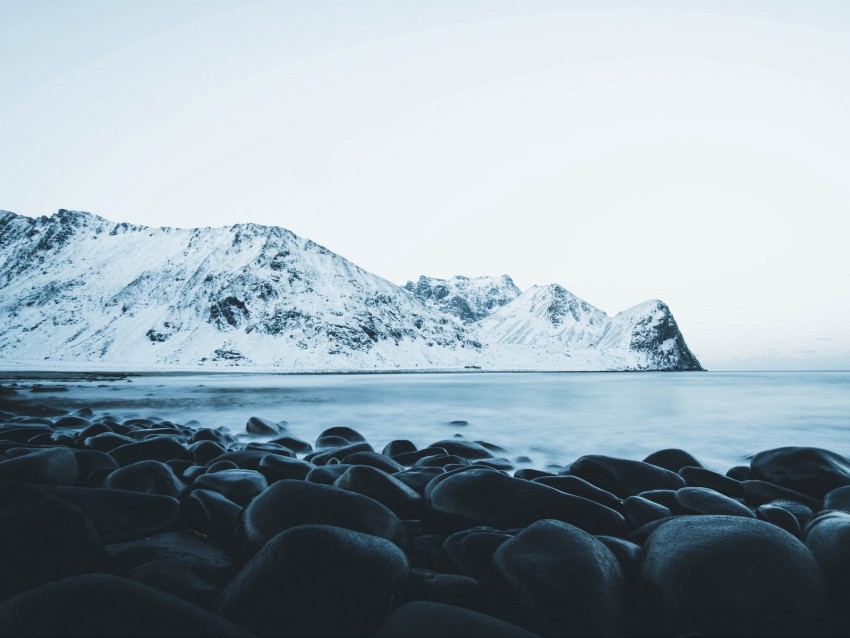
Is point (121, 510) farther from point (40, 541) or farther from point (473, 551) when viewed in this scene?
point (473, 551)

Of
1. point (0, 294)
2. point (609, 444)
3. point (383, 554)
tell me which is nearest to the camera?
point (383, 554)

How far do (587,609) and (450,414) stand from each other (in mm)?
13779

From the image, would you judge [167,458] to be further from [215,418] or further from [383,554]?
[215,418]

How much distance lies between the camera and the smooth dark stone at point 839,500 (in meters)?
3.74

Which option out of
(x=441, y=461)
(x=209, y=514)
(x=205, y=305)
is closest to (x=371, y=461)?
(x=441, y=461)

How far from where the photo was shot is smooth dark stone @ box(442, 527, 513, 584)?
8.39 feet

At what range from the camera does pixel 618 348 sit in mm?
188125

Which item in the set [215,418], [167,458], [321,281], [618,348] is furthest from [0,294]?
[618,348]

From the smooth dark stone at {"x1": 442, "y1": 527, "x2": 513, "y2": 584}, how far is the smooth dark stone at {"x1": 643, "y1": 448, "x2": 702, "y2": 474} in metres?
3.69

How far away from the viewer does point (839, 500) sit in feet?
12.5

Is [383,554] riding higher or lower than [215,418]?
higher

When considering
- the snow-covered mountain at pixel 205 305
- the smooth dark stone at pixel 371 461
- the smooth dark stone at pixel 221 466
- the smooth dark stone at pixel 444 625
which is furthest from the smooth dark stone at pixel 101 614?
the snow-covered mountain at pixel 205 305

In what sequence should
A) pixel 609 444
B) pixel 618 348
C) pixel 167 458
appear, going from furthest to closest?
1. pixel 618 348
2. pixel 609 444
3. pixel 167 458

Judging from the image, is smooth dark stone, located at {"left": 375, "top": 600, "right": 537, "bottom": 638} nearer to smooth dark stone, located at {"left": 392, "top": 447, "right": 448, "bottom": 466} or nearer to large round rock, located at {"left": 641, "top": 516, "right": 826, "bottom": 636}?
large round rock, located at {"left": 641, "top": 516, "right": 826, "bottom": 636}
